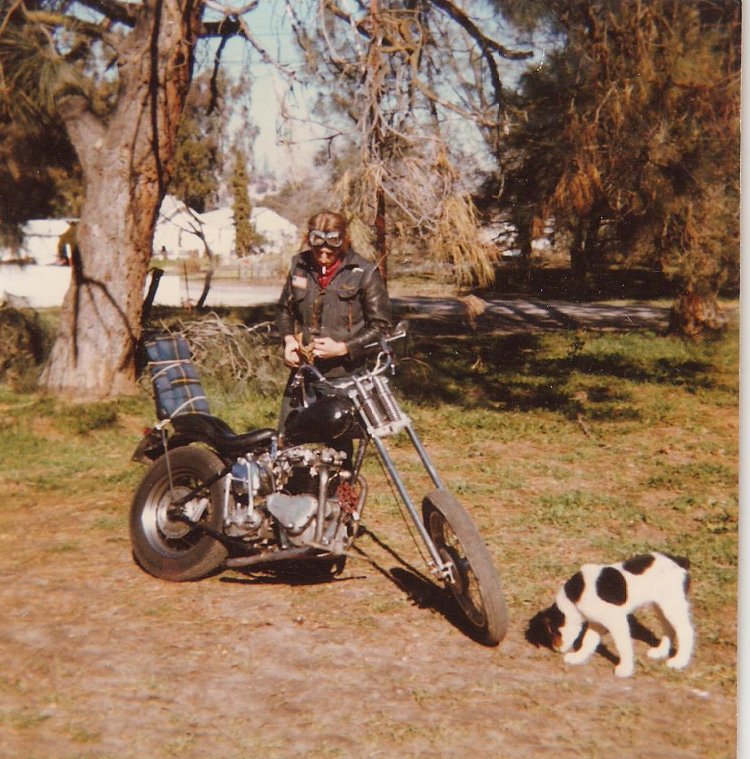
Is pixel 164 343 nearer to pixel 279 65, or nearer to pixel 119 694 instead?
pixel 119 694

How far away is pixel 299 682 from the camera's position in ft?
10.8

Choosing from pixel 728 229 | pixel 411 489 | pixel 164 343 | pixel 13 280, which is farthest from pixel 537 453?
pixel 13 280

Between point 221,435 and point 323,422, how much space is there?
644mm

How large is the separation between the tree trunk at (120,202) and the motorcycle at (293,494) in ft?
12.5

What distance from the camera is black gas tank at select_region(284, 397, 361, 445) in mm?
3781

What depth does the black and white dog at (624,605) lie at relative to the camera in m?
3.31

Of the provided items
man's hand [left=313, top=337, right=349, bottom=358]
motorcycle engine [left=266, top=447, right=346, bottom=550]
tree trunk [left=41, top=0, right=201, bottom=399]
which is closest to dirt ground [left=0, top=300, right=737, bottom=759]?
motorcycle engine [left=266, top=447, right=346, bottom=550]

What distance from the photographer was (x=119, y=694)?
320cm

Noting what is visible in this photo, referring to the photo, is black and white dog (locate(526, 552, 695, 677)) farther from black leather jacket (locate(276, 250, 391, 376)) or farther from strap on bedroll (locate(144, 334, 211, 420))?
strap on bedroll (locate(144, 334, 211, 420))

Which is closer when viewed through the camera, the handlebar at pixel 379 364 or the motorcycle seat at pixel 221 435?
the handlebar at pixel 379 364

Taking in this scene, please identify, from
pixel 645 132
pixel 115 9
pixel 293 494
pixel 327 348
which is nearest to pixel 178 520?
pixel 293 494

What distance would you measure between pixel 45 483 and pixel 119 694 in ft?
10.4

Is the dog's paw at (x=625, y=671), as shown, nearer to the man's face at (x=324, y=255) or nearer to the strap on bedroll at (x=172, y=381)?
the man's face at (x=324, y=255)

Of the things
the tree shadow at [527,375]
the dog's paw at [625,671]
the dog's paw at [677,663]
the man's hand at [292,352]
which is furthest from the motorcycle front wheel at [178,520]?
the tree shadow at [527,375]
